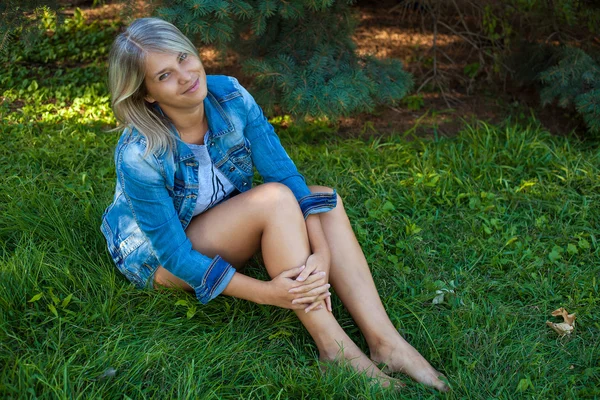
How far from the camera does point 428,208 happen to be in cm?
317

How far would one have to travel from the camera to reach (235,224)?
2260 mm

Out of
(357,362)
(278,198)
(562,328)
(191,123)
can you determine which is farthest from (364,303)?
(191,123)

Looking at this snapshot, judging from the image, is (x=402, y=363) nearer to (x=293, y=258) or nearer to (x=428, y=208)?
(x=293, y=258)

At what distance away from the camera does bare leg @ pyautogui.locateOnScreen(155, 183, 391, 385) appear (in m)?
2.20

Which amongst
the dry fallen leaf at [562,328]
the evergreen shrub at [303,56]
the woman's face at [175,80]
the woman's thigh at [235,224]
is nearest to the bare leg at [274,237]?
the woman's thigh at [235,224]

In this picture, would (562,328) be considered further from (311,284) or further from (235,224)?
(235,224)

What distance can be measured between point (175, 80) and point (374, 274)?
120cm

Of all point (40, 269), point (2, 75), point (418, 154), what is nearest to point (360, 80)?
point (418, 154)

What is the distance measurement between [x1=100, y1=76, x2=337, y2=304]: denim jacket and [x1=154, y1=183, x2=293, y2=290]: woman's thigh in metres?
0.07

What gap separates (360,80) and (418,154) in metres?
0.56

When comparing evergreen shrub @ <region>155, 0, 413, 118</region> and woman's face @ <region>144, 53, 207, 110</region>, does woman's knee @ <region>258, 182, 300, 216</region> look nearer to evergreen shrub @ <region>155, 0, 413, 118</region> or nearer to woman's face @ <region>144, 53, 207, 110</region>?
woman's face @ <region>144, 53, 207, 110</region>

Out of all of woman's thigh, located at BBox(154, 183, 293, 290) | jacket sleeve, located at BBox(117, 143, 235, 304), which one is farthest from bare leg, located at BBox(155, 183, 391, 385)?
jacket sleeve, located at BBox(117, 143, 235, 304)

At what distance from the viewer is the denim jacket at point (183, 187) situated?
7.04 feet

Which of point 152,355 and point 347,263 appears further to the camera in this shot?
point 347,263
